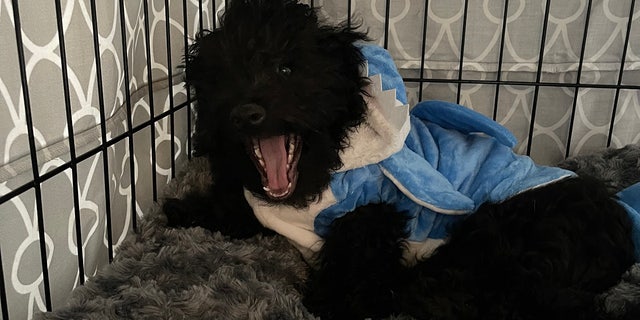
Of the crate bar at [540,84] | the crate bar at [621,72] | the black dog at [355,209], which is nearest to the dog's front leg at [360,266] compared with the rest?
the black dog at [355,209]

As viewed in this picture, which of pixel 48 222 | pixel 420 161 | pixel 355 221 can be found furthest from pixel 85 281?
pixel 420 161

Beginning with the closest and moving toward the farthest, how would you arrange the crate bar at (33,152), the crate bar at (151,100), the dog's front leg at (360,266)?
the crate bar at (33,152) < the dog's front leg at (360,266) < the crate bar at (151,100)

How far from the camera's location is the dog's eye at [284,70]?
3.28 feet

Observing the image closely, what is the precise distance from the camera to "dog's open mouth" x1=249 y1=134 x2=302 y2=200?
107cm

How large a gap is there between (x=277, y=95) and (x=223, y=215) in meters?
0.37

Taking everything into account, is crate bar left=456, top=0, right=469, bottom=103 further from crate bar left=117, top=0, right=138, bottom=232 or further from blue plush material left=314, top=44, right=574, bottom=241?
crate bar left=117, top=0, right=138, bottom=232

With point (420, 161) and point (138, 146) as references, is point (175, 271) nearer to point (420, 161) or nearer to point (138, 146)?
point (138, 146)

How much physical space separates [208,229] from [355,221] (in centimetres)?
34

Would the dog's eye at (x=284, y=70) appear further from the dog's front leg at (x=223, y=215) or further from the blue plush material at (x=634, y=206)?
the blue plush material at (x=634, y=206)

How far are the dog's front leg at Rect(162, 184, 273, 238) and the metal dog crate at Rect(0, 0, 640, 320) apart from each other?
11cm

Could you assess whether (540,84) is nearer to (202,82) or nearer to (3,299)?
(202,82)

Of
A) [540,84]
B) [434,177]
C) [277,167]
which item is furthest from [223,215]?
[540,84]

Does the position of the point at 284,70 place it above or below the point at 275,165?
above

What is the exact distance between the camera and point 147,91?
1303 mm
